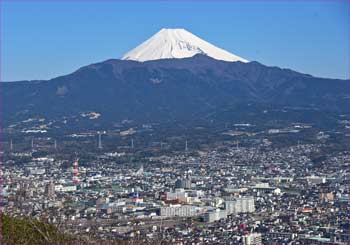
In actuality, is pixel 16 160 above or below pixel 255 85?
below

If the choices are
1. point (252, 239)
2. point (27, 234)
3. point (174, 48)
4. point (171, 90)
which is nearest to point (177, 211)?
point (252, 239)

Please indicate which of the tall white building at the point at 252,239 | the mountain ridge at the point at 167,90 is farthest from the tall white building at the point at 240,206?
the mountain ridge at the point at 167,90

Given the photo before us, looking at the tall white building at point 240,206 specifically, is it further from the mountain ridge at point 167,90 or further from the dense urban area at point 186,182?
the mountain ridge at point 167,90

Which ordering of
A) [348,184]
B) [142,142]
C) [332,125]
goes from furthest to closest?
1. [332,125]
2. [142,142]
3. [348,184]

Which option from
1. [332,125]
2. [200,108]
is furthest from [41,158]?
[200,108]

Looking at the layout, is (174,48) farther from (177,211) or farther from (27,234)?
(27,234)

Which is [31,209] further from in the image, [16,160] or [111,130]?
[111,130]

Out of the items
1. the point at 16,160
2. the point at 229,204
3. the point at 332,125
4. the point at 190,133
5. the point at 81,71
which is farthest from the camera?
the point at 81,71

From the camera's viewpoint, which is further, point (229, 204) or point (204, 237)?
point (229, 204)

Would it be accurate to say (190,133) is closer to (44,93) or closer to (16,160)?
(16,160)
